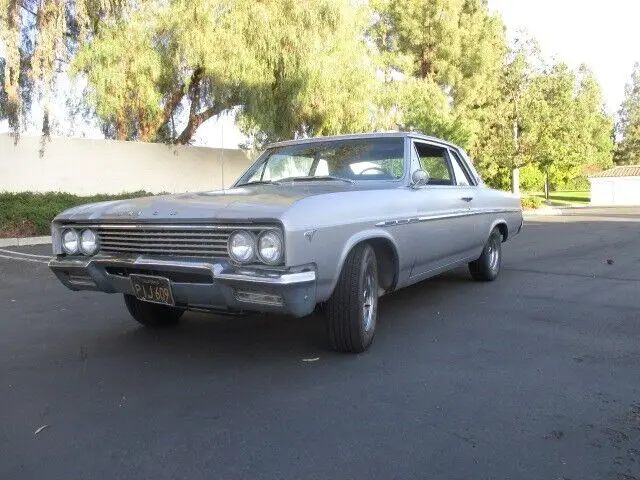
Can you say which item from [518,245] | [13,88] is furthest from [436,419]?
[13,88]

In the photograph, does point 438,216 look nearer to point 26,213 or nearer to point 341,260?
point 341,260

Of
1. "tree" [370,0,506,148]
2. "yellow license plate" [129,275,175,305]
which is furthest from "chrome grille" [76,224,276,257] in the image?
"tree" [370,0,506,148]

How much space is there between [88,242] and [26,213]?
9457 millimetres

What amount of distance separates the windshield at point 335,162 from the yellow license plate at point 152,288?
1.69 metres

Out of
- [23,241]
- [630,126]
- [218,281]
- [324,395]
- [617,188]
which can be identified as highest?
[630,126]

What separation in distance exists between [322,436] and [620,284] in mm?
5308

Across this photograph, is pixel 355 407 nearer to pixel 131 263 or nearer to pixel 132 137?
pixel 131 263

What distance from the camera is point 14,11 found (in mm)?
12141

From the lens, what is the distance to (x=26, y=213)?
12.4 metres

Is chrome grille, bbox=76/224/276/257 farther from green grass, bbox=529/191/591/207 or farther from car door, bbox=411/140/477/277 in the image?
green grass, bbox=529/191/591/207

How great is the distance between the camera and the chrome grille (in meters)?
3.49

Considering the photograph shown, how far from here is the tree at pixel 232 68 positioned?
47.7 ft

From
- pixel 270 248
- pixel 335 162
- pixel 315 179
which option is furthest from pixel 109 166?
pixel 270 248

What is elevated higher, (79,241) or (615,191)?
(79,241)
